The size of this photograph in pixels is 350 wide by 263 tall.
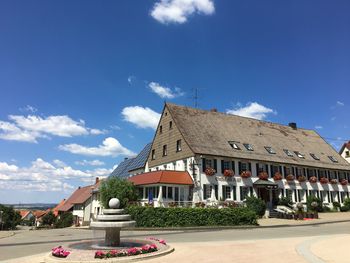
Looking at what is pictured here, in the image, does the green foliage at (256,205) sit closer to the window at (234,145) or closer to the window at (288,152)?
the window at (234,145)

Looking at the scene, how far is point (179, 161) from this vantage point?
37.1 metres

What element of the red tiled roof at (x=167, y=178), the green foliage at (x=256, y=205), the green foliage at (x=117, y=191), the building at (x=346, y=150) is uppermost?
the building at (x=346, y=150)

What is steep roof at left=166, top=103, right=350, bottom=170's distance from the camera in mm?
37000

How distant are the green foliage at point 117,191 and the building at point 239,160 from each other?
90.6 inches

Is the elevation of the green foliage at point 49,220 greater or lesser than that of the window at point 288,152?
lesser

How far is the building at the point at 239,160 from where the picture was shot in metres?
34.8

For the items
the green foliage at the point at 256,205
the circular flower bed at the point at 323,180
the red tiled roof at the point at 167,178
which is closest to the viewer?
the red tiled roof at the point at 167,178

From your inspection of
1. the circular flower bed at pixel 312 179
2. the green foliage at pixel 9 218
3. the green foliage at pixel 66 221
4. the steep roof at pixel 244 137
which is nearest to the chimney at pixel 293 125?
the steep roof at pixel 244 137

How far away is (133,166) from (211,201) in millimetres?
19823

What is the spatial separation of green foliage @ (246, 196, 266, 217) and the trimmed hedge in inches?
205

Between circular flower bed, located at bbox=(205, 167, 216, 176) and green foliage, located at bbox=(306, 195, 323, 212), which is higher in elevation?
circular flower bed, located at bbox=(205, 167, 216, 176)

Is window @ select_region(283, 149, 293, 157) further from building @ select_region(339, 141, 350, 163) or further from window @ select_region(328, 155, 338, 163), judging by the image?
building @ select_region(339, 141, 350, 163)

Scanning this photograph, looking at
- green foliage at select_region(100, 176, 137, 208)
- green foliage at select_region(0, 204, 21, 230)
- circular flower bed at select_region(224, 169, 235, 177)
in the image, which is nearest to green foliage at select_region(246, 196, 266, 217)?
circular flower bed at select_region(224, 169, 235, 177)

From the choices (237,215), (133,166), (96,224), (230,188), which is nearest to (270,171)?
(230,188)
